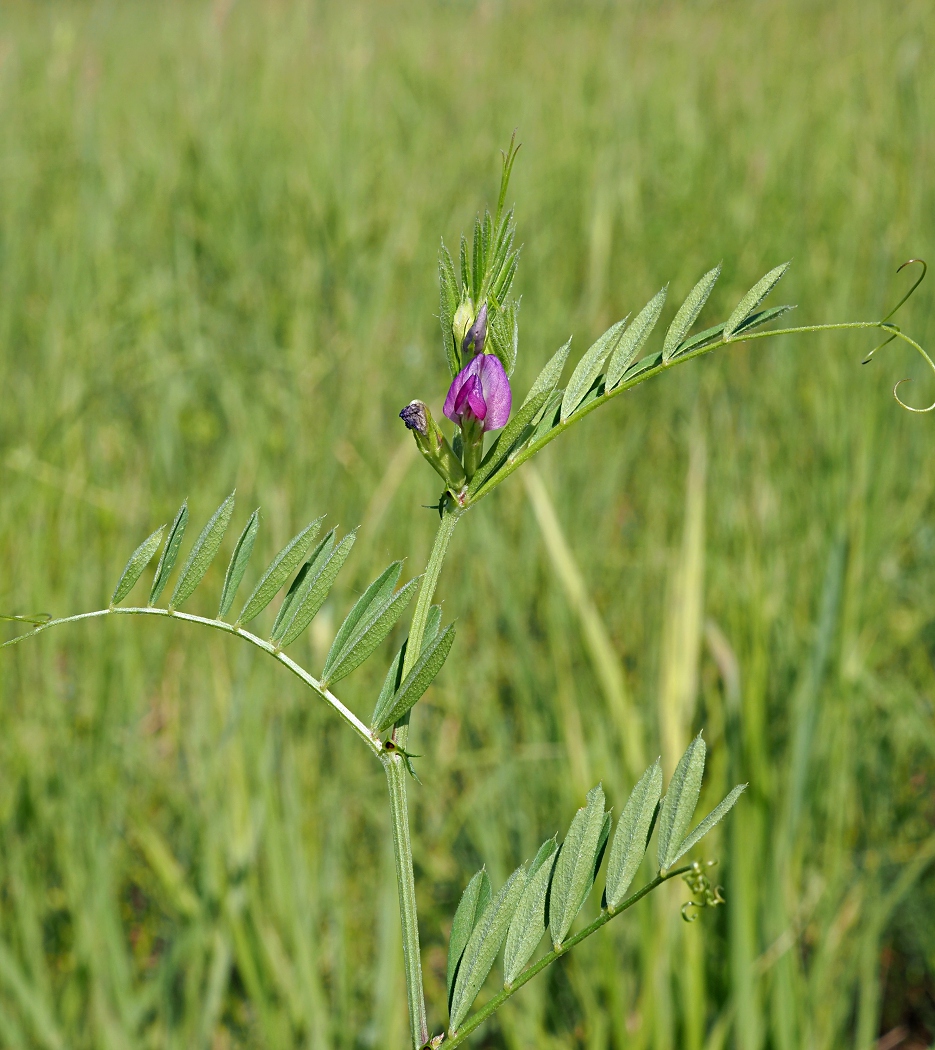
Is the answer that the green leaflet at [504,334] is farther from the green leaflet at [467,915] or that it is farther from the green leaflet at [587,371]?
the green leaflet at [467,915]

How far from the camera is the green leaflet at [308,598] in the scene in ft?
1.26

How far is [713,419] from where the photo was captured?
173 cm

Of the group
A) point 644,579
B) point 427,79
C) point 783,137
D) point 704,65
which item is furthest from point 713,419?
point 704,65

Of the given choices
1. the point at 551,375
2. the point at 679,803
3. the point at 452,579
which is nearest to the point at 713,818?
the point at 679,803

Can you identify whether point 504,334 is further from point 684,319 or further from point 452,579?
point 452,579

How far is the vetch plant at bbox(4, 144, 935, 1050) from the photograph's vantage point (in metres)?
0.33

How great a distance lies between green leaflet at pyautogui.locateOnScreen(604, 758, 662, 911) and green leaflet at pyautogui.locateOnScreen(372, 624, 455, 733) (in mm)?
111

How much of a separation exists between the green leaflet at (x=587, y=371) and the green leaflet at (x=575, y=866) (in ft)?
0.48

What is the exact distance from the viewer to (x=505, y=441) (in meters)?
0.33

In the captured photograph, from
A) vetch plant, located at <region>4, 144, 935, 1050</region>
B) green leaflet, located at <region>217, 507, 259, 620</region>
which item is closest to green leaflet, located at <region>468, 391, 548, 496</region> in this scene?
vetch plant, located at <region>4, 144, 935, 1050</region>

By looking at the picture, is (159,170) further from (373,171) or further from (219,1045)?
(219,1045)

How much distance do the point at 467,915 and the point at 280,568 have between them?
0.15 m

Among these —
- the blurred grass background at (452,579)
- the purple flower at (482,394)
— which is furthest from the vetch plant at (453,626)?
the blurred grass background at (452,579)

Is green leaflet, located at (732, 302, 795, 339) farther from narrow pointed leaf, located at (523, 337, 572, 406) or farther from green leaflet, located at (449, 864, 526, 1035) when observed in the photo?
green leaflet, located at (449, 864, 526, 1035)
